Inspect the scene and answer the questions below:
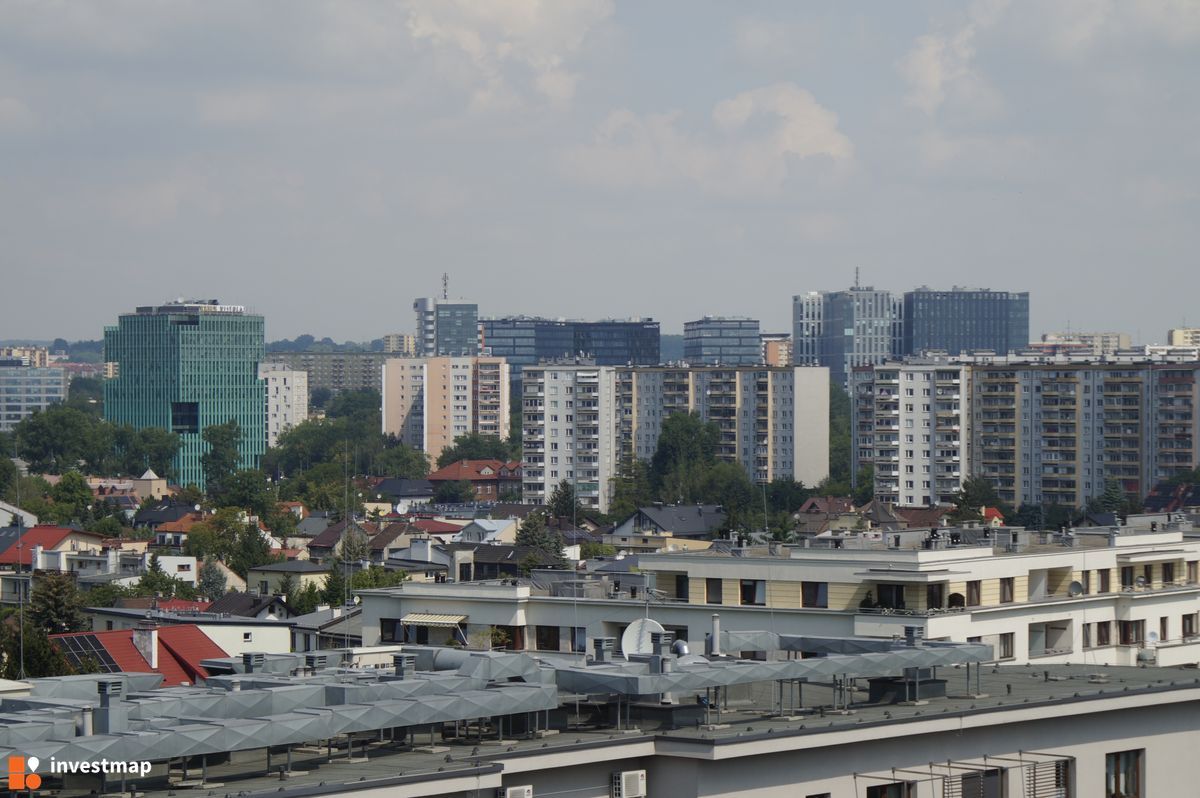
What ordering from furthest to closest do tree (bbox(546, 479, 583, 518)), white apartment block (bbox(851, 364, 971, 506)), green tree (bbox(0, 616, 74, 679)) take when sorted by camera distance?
1. white apartment block (bbox(851, 364, 971, 506))
2. tree (bbox(546, 479, 583, 518))
3. green tree (bbox(0, 616, 74, 679))

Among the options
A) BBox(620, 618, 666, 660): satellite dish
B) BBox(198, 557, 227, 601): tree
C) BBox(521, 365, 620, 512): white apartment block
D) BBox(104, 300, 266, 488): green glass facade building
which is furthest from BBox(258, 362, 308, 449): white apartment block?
BBox(620, 618, 666, 660): satellite dish

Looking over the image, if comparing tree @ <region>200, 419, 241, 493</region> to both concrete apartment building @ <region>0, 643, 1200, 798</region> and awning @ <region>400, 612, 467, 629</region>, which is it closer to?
awning @ <region>400, 612, 467, 629</region>

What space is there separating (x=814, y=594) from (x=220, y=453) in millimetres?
126245

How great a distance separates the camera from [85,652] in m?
38.0

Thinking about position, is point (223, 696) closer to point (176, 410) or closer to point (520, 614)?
point (520, 614)

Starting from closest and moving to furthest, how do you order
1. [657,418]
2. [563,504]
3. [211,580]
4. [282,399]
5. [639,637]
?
[639,637] < [211,580] < [563,504] < [657,418] < [282,399]

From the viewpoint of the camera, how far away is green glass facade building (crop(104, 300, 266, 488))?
534 ft

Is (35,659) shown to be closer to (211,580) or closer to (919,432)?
(211,580)

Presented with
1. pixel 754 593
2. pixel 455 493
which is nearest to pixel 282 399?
pixel 455 493

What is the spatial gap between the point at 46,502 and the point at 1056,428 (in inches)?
2175

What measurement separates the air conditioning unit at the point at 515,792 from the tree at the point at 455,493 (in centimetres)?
12051

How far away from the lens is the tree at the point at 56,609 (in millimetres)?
49406

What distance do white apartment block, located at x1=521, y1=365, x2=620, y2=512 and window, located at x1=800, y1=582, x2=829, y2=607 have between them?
10009 cm

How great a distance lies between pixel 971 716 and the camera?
15.3m
